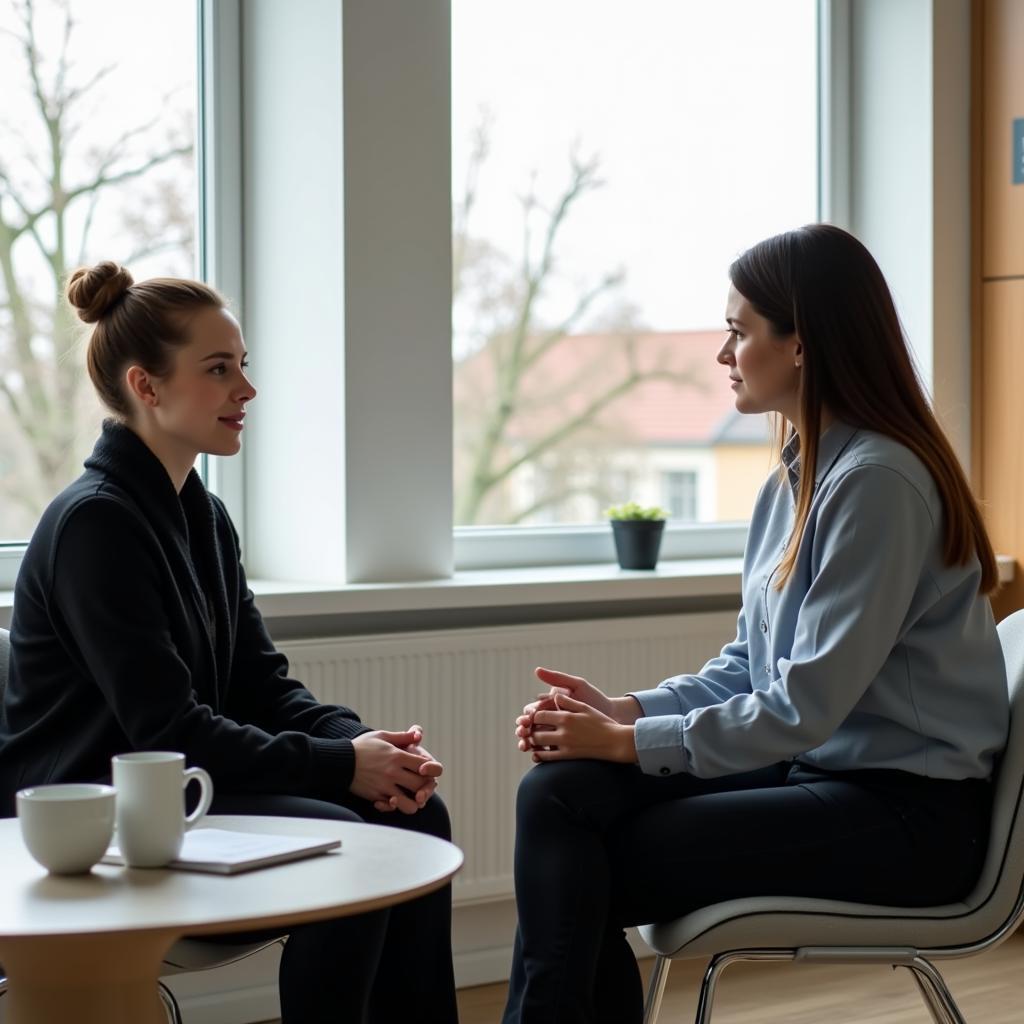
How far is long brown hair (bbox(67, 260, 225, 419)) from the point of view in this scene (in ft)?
6.71

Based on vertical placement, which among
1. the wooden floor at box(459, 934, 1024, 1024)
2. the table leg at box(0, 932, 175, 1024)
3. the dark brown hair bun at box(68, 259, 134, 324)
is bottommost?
the wooden floor at box(459, 934, 1024, 1024)

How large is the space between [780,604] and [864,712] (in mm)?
174

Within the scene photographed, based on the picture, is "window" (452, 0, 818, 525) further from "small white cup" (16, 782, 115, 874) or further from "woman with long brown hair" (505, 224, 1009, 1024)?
"small white cup" (16, 782, 115, 874)

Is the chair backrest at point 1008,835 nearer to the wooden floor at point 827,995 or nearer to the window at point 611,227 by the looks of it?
the wooden floor at point 827,995

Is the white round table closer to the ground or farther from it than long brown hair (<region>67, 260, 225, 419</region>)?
closer to the ground

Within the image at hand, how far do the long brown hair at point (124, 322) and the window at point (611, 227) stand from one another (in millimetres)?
1212

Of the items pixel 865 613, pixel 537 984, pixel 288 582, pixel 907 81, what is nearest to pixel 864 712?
pixel 865 613

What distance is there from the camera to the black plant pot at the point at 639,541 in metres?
3.23

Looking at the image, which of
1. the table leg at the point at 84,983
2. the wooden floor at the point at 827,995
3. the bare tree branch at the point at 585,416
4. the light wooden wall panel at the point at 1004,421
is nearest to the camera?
the table leg at the point at 84,983

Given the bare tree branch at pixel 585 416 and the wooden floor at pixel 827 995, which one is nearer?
the wooden floor at pixel 827 995

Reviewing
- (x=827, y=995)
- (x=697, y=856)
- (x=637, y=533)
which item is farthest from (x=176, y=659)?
(x=827, y=995)

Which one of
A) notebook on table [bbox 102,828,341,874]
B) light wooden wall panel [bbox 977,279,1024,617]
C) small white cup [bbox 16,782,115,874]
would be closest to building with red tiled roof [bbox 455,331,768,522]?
light wooden wall panel [bbox 977,279,1024,617]

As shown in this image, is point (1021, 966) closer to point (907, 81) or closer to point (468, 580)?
point (468, 580)

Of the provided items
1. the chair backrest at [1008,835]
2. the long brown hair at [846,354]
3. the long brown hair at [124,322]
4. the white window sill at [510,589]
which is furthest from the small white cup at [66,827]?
the white window sill at [510,589]
